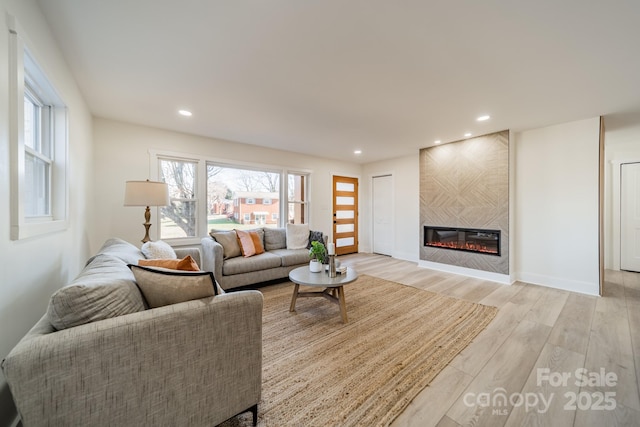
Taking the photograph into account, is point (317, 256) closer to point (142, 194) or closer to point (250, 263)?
point (250, 263)

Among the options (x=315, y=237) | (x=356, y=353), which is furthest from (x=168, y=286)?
(x=315, y=237)

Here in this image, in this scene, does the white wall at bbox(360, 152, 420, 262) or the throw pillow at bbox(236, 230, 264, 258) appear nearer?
the throw pillow at bbox(236, 230, 264, 258)

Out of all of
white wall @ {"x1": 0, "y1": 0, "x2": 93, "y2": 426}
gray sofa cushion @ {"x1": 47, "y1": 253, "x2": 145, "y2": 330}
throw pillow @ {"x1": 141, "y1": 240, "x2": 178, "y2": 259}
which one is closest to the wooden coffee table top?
throw pillow @ {"x1": 141, "y1": 240, "x2": 178, "y2": 259}

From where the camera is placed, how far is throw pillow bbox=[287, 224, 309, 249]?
424 cm

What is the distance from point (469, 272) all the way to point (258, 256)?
3599 millimetres

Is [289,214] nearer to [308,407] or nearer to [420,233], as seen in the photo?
[420,233]

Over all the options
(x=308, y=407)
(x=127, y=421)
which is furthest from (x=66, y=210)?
(x=308, y=407)

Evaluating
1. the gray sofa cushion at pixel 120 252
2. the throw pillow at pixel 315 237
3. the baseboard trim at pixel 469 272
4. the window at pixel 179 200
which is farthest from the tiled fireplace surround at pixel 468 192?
the gray sofa cushion at pixel 120 252

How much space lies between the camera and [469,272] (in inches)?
165

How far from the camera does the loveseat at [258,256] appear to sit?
325 centimetres

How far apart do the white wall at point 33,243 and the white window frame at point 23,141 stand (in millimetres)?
41

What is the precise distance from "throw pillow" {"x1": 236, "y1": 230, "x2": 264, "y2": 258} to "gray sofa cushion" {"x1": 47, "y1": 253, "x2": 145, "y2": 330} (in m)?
2.41

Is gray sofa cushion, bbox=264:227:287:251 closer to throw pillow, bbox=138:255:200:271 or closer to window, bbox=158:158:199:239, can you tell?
window, bbox=158:158:199:239

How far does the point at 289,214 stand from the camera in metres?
5.24
